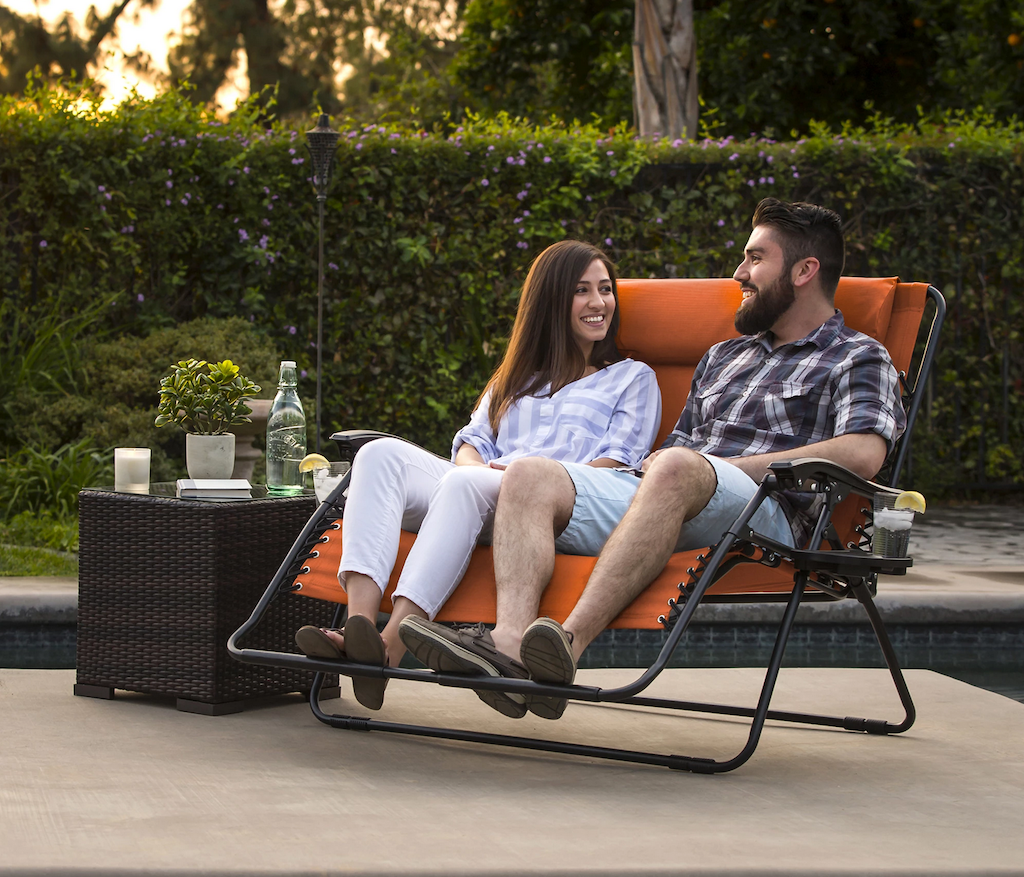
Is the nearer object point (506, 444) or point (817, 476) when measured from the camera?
point (817, 476)

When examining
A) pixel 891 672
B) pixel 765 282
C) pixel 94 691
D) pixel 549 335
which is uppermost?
pixel 765 282

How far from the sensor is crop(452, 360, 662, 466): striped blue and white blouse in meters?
3.33

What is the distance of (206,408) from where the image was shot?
3.51 metres

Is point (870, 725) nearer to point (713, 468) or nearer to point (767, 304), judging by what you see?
point (713, 468)

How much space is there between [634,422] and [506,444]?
13.4 inches

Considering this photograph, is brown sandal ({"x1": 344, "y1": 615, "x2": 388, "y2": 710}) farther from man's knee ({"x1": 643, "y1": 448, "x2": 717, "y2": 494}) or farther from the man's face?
the man's face

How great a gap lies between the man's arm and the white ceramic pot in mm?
1424

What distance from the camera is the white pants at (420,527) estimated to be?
2.78m

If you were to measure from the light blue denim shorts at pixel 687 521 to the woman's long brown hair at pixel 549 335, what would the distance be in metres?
0.55

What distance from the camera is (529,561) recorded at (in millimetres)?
2695

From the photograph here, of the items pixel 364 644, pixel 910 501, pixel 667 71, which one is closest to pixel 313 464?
pixel 364 644

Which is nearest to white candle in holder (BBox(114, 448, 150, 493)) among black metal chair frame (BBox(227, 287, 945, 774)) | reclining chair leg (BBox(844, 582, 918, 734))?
black metal chair frame (BBox(227, 287, 945, 774))

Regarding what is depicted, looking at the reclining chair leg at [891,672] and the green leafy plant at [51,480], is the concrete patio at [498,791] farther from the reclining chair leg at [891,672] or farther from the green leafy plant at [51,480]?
the green leafy plant at [51,480]

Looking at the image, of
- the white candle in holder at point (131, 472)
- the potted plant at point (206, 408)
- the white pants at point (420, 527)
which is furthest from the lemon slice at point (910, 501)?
the white candle in holder at point (131, 472)
